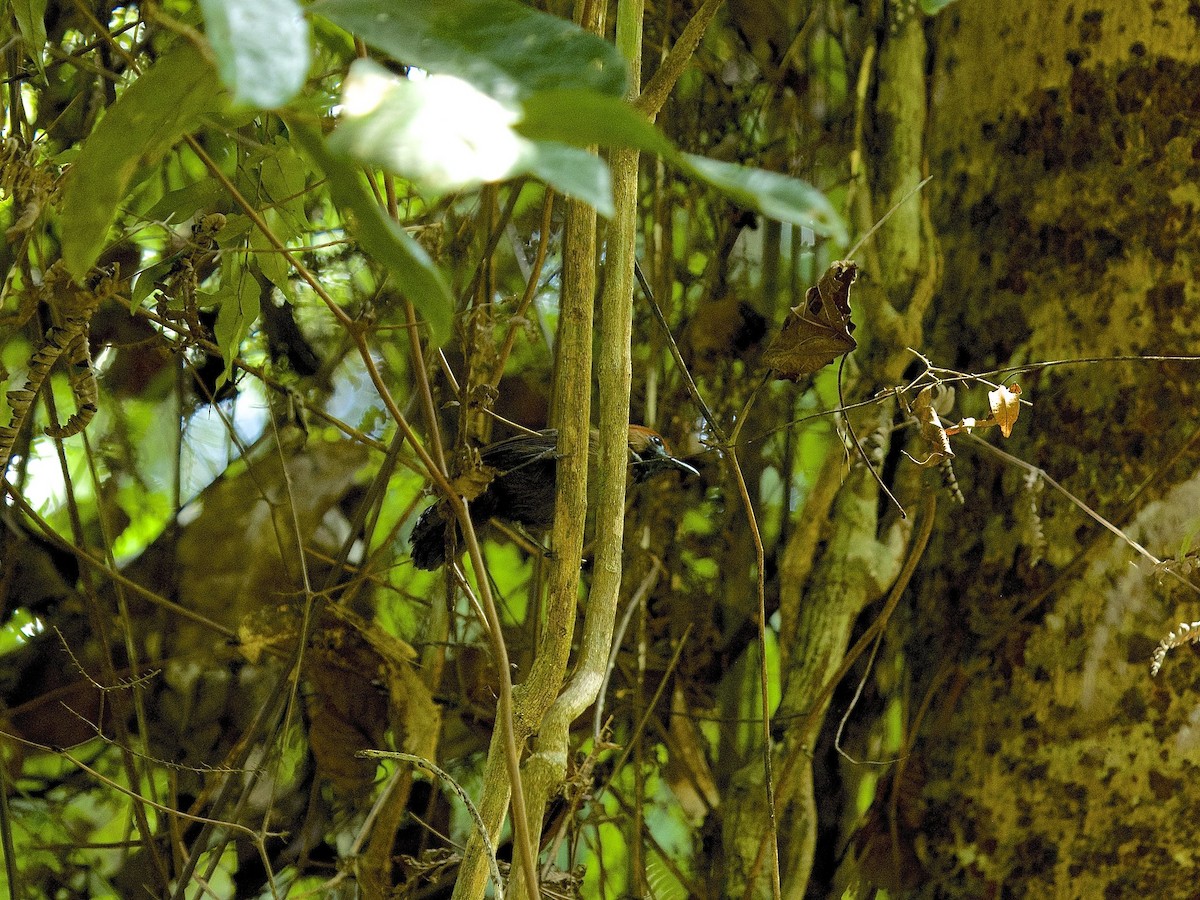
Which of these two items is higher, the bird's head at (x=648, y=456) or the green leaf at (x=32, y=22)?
the green leaf at (x=32, y=22)

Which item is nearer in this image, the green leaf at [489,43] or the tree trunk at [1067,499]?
the green leaf at [489,43]

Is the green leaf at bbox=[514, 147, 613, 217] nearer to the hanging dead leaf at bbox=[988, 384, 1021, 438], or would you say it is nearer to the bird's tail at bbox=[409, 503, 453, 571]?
the hanging dead leaf at bbox=[988, 384, 1021, 438]

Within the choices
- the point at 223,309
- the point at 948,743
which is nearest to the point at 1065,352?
the point at 948,743

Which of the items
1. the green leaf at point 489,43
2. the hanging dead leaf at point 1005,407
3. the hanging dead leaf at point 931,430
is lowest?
the hanging dead leaf at point 931,430

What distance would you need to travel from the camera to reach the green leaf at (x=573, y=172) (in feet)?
0.81

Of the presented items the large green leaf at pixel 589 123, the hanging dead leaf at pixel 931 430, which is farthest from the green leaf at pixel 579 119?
the hanging dead leaf at pixel 931 430

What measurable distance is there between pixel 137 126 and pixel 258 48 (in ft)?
0.57

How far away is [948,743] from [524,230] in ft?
3.15

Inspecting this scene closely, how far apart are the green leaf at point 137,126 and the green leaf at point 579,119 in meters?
0.21

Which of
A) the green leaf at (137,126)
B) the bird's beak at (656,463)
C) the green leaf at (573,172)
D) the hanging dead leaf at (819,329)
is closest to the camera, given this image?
the green leaf at (573,172)

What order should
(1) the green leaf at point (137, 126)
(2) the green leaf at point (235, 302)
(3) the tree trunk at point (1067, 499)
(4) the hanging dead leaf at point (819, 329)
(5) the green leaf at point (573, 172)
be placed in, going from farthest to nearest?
(3) the tree trunk at point (1067, 499), (2) the green leaf at point (235, 302), (4) the hanging dead leaf at point (819, 329), (1) the green leaf at point (137, 126), (5) the green leaf at point (573, 172)

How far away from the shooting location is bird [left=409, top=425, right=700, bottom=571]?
887mm

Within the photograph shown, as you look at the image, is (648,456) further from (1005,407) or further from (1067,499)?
(1067,499)

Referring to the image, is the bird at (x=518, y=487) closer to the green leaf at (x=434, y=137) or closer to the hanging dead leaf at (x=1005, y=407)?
the hanging dead leaf at (x=1005, y=407)
